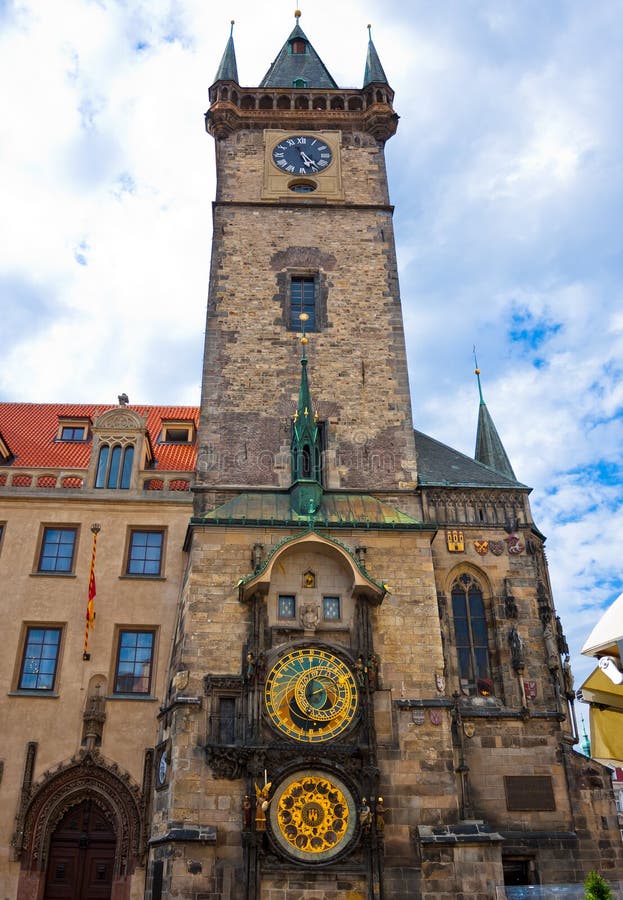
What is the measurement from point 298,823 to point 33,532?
26.9ft

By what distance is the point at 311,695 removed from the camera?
1380 centimetres

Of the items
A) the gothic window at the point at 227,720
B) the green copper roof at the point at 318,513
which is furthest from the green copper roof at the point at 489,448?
the gothic window at the point at 227,720

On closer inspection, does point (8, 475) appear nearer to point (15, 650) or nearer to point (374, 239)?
point (15, 650)

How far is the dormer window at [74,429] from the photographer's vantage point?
20016 mm

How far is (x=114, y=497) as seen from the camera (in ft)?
57.3

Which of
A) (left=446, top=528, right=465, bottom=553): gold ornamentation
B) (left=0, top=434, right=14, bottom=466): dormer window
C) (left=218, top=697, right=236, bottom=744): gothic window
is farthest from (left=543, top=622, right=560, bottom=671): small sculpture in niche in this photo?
(left=0, top=434, right=14, bottom=466): dormer window

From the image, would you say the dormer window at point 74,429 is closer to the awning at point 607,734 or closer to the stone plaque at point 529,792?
the stone plaque at point 529,792

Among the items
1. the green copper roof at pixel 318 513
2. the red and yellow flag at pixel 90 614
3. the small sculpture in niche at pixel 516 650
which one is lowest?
the small sculpture in niche at pixel 516 650

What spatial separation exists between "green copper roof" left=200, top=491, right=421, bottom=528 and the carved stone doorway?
18.9ft

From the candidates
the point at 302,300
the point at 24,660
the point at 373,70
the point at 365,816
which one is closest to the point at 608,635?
the point at 365,816

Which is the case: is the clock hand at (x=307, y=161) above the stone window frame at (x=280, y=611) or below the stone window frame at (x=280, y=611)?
above

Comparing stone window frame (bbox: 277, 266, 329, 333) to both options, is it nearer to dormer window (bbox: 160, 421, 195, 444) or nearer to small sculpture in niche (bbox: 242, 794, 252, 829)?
dormer window (bbox: 160, 421, 195, 444)

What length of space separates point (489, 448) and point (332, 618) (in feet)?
21.9

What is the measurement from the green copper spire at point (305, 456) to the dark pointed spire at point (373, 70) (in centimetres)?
1089
